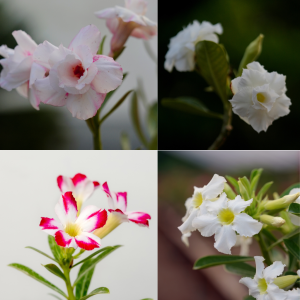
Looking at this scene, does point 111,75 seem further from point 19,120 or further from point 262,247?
point 19,120

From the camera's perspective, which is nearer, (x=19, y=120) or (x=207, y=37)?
(x=207, y=37)

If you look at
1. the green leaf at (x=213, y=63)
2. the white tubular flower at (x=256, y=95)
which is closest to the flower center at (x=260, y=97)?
the white tubular flower at (x=256, y=95)

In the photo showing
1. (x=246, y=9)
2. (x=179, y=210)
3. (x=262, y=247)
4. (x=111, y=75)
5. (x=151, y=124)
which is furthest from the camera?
(x=179, y=210)

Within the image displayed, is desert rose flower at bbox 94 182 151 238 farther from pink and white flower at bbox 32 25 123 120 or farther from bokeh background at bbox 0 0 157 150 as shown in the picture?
bokeh background at bbox 0 0 157 150

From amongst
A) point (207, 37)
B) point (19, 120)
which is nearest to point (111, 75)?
point (207, 37)

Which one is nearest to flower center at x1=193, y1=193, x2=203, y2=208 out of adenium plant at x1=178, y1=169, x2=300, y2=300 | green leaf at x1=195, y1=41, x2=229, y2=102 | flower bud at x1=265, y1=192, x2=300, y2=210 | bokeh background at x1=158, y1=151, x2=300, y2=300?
adenium plant at x1=178, y1=169, x2=300, y2=300

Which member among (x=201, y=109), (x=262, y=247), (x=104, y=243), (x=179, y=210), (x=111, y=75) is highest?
(x=111, y=75)

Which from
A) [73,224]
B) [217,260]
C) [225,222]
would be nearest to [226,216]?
[225,222]

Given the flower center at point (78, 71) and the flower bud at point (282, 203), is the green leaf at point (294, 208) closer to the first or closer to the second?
the flower bud at point (282, 203)

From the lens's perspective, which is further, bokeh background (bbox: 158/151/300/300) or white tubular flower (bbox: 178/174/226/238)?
bokeh background (bbox: 158/151/300/300)
